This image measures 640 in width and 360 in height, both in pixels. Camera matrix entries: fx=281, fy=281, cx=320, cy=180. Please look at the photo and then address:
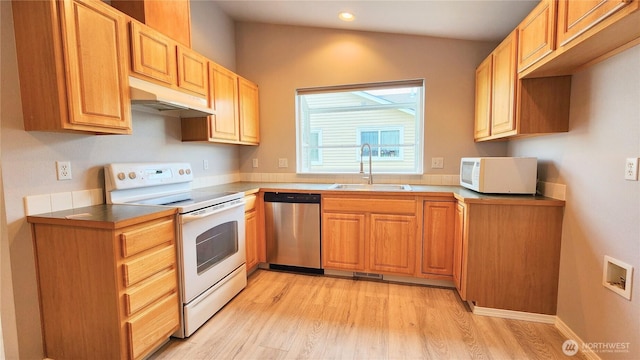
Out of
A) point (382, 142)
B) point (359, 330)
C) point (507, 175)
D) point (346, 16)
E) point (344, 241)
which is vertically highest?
point (346, 16)

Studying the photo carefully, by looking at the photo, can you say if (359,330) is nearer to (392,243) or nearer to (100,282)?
(392,243)

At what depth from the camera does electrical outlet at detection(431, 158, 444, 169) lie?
3.01 metres

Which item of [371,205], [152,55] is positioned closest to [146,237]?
[152,55]

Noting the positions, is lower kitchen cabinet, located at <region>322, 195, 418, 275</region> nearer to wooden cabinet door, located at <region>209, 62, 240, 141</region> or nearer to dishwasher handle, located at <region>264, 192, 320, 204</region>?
dishwasher handle, located at <region>264, 192, 320, 204</region>

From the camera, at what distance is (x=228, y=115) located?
112 inches

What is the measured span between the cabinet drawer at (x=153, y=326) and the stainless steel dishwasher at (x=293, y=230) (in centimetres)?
120

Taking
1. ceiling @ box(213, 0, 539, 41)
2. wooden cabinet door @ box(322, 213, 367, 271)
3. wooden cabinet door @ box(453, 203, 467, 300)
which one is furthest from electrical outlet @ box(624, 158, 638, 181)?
wooden cabinet door @ box(322, 213, 367, 271)

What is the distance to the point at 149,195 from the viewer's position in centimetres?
215

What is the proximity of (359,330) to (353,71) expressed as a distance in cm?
256

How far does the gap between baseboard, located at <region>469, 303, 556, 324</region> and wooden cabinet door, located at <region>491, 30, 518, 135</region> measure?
1350 millimetres

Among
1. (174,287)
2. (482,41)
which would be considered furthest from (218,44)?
(482,41)

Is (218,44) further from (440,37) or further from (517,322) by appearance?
(517,322)

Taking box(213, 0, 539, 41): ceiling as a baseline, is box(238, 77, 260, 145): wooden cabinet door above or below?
below

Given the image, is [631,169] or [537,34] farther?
[537,34]
